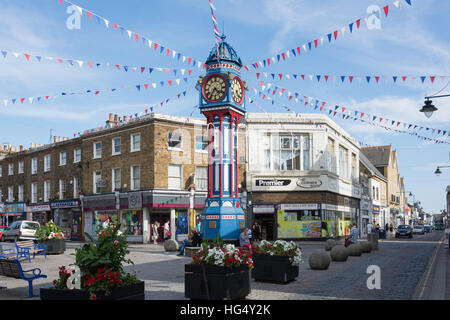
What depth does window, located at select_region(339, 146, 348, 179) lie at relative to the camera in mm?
42031

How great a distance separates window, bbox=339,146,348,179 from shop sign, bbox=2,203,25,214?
105 ft

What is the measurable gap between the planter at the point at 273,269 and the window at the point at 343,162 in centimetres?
3132

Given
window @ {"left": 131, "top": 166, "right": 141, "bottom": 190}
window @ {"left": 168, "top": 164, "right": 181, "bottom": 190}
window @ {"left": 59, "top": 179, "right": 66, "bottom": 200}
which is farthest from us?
window @ {"left": 59, "top": 179, "right": 66, "bottom": 200}

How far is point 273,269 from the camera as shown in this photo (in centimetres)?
1161

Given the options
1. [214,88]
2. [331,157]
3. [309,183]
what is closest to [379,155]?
[331,157]

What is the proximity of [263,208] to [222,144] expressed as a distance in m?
14.5

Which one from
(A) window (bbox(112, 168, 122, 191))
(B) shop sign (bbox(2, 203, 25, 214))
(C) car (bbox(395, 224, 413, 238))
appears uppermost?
(A) window (bbox(112, 168, 122, 191))

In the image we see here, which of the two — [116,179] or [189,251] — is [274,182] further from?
[189,251]

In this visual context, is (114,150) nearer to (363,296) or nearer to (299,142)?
(299,142)

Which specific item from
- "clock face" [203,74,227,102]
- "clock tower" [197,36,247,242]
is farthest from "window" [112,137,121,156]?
"clock face" [203,74,227,102]

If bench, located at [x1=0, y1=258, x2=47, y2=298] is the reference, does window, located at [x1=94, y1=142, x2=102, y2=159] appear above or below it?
above

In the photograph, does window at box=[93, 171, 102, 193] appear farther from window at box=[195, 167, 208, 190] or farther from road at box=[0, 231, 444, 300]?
road at box=[0, 231, 444, 300]

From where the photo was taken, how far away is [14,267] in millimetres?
9906
